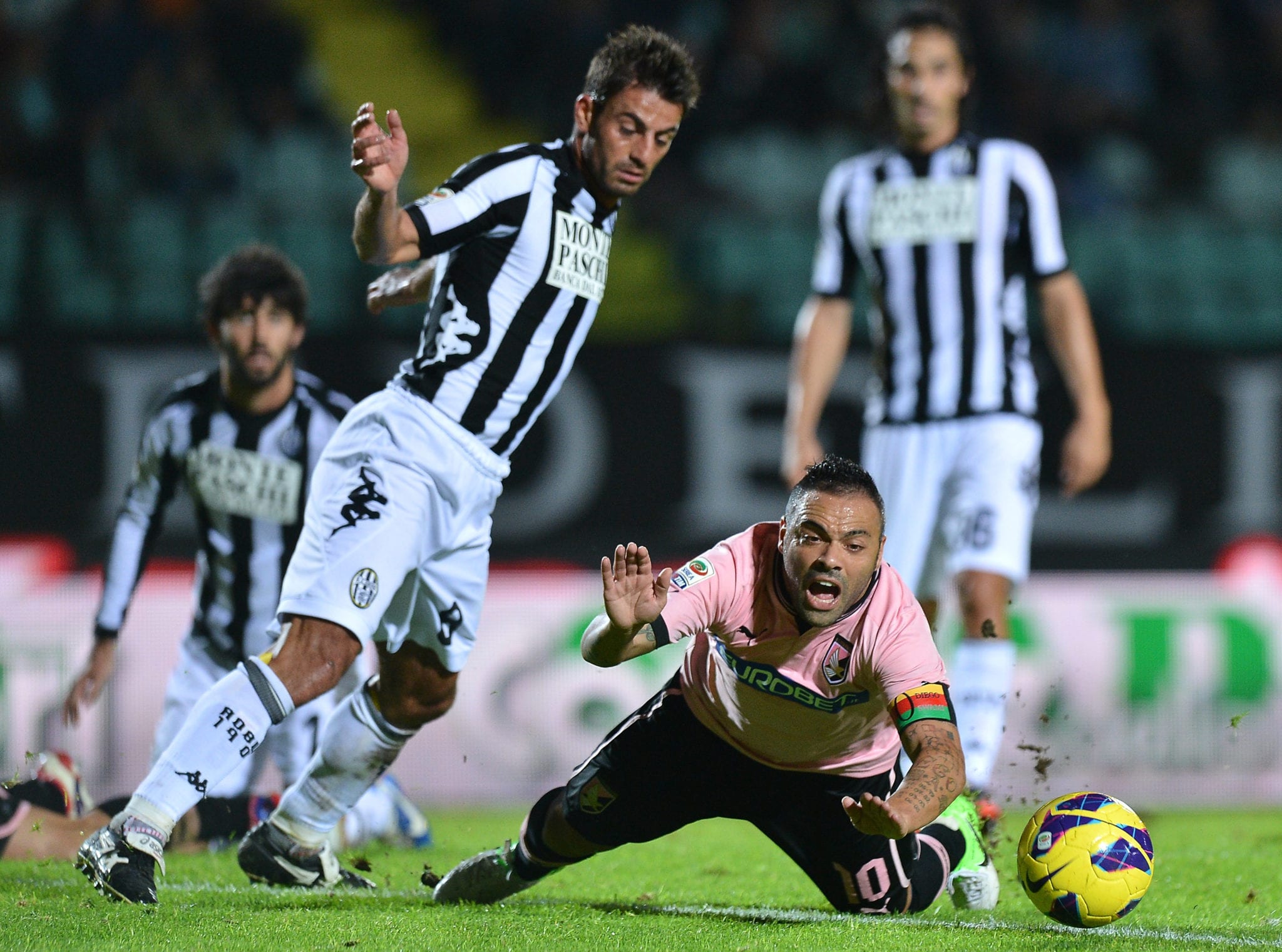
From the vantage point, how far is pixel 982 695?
5195 millimetres

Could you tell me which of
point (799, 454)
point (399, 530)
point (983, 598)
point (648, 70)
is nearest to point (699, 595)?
point (399, 530)

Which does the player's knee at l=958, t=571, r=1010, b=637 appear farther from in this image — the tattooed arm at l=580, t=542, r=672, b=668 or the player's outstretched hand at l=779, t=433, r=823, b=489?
the tattooed arm at l=580, t=542, r=672, b=668

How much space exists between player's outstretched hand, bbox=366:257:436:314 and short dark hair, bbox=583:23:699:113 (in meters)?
0.71

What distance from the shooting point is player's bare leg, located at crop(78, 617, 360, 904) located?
12.3 feet

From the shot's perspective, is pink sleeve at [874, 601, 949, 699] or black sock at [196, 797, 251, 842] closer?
pink sleeve at [874, 601, 949, 699]

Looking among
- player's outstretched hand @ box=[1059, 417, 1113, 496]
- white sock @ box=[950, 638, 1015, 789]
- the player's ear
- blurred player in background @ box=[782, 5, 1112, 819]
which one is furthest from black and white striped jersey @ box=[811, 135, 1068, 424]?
the player's ear

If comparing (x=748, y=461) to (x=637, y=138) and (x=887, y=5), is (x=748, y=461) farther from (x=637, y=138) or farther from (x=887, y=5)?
(x=887, y=5)

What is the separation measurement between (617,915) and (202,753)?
1063 mm

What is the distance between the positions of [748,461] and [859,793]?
4.46 metres

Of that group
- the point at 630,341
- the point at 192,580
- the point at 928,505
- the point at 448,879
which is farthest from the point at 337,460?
the point at 630,341

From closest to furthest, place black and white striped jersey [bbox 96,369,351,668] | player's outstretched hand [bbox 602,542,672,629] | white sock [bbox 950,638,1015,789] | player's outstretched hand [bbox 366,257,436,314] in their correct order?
player's outstretched hand [bbox 602,542,672,629]
player's outstretched hand [bbox 366,257,436,314]
white sock [bbox 950,638,1015,789]
black and white striped jersey [bbox 96,369,351,668]

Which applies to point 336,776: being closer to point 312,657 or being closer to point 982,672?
point 312,657

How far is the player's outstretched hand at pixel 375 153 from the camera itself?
390 cm

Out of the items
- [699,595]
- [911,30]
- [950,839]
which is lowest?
[950,839]
